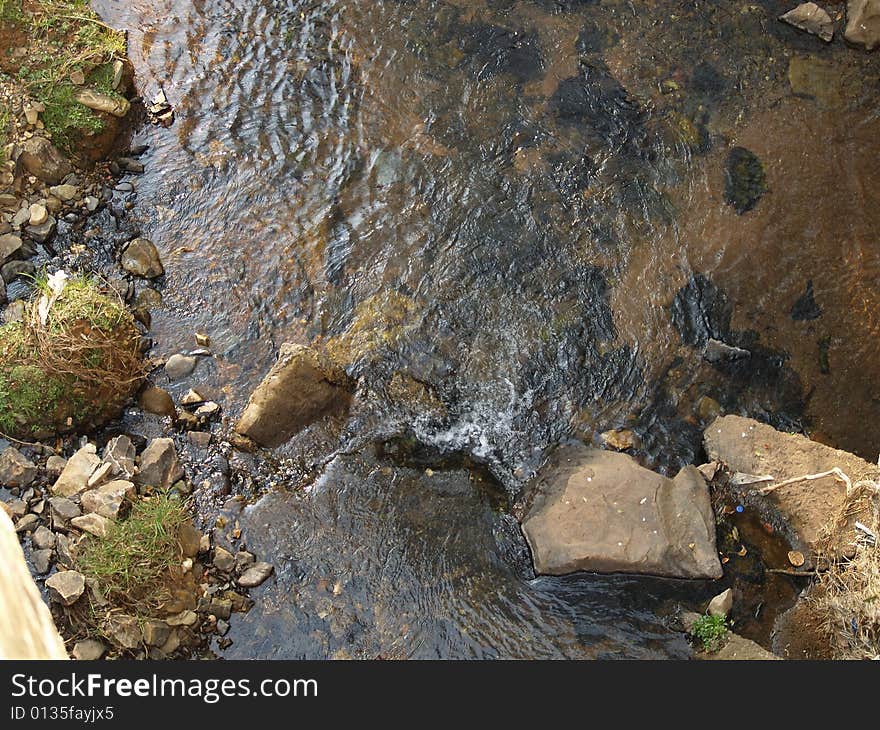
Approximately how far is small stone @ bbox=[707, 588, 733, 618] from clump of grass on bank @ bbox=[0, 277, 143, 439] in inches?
153

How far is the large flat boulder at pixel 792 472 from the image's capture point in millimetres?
5023

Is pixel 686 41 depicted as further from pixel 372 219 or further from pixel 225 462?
pixel 225 462

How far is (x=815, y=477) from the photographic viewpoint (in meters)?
4.96

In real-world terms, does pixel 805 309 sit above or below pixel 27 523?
above

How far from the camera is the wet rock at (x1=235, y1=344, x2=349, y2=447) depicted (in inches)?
201

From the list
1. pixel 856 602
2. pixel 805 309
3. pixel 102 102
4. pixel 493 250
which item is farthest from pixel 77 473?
pixel 805 309

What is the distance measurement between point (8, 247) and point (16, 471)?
1760 mm

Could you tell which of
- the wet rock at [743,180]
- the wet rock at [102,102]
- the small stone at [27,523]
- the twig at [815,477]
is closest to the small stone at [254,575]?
the small stone at [27,523]

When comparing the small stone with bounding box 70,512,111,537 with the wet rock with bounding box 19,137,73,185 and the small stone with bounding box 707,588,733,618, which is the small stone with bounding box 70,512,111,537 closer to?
the wet rock with bounding box 19,137,73,185

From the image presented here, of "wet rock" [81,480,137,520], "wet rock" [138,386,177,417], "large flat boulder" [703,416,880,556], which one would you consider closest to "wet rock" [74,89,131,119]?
"wet rock" [138,386,177,417]

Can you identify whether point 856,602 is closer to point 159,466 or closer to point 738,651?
point 738,651

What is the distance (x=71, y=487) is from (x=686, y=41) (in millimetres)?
6012

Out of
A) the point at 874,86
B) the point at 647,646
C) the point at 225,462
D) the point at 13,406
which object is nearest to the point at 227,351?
the point at 225,462

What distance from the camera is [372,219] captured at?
6.02 metres
